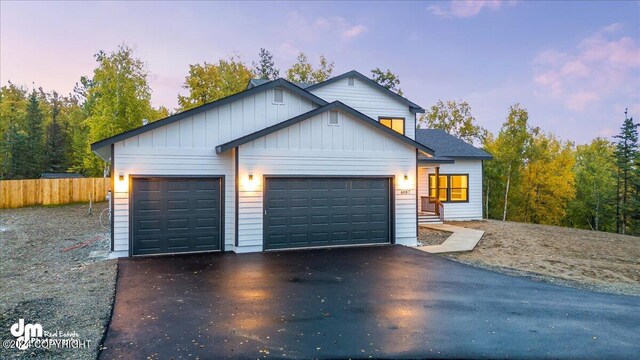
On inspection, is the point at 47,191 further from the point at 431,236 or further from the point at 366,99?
the point at 431,236

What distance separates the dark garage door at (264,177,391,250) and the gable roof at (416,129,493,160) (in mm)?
7762

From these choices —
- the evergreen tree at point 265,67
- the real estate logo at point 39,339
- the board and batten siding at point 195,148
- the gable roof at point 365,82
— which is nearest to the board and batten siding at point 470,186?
the gable roof at point 365,82

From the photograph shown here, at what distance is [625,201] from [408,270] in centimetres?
3190

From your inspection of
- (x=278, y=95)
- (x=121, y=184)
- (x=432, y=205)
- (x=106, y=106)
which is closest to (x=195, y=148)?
(x=121, y=184)

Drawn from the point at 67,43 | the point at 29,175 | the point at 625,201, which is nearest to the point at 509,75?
the point at 625,201

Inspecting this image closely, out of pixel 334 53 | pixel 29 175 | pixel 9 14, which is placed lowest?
pixel 29 175

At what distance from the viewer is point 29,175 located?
36.7m

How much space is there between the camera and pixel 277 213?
10.5 meters

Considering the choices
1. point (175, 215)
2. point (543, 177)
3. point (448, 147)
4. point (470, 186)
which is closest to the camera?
point (175, 215)

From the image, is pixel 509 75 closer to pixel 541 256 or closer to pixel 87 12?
pixel 541 256

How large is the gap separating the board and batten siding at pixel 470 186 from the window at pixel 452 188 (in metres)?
0.20

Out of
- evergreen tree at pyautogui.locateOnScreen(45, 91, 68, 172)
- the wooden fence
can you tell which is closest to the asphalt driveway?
the wooden fence

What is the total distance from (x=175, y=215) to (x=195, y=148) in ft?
6.24

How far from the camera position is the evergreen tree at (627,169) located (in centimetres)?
2964
